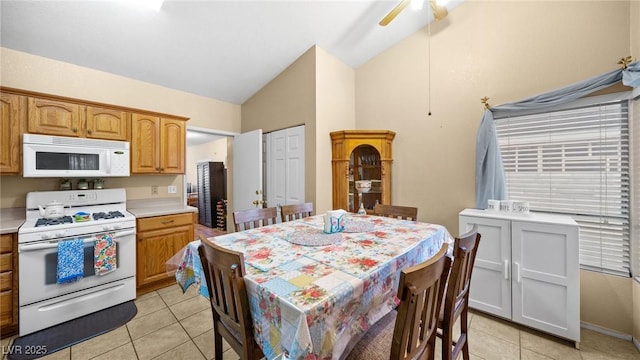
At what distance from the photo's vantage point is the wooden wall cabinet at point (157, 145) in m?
2.72

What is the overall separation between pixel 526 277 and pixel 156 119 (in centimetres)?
400

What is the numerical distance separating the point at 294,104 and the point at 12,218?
3.03 metres

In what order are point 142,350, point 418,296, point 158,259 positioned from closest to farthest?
point 418,296, point 142,350, point 158,259

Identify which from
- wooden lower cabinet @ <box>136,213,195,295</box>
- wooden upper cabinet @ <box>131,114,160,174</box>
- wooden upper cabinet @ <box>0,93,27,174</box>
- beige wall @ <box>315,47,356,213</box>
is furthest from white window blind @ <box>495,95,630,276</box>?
wooden upper cabinet @ <box>0,93,27,174</box>

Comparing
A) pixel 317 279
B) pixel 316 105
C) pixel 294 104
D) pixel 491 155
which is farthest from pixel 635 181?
pixel 294 104

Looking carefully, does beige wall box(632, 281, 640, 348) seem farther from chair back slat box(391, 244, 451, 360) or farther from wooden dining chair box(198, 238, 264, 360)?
wooden dining chair box(198, 238, 264, 360)

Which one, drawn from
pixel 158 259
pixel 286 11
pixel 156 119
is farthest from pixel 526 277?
pixel 156 119

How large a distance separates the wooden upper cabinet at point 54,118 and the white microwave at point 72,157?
8cm

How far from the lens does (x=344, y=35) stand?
2.92 m

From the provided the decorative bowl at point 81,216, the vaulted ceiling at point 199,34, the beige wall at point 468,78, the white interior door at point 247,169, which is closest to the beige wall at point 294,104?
the vaulted ceiling at point 199,34

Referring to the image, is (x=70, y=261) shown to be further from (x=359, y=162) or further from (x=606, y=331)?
(x=606, y=331)

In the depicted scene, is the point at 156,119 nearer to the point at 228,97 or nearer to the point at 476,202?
the point at 228,97

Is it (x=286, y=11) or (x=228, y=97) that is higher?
(x=286, y=11)

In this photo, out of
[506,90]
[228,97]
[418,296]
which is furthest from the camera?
[228,97]
